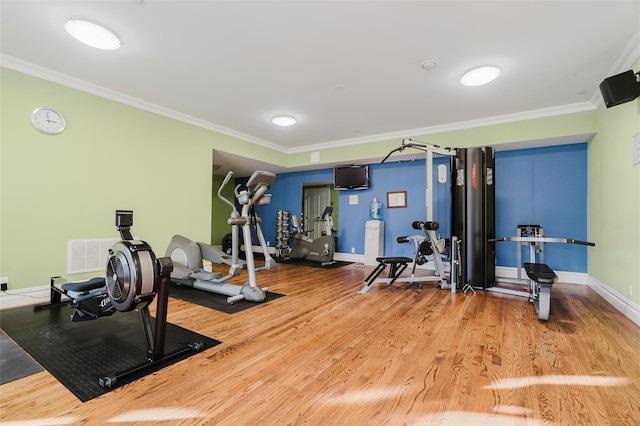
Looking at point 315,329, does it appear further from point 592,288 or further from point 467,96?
point 592,288

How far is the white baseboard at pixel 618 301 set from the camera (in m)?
2.60

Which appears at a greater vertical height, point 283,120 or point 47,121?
point 283,120

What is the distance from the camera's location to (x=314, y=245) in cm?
606

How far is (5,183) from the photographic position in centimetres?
288

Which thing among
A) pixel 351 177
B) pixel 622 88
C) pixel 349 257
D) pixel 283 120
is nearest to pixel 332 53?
pixel 283 120

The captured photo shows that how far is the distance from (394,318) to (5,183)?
4.14 meters

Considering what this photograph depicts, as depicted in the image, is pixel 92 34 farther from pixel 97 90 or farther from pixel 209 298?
pixel 209 298

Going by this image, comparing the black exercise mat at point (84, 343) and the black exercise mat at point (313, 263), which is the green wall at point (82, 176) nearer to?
the black exercise mat at point (84, 343)

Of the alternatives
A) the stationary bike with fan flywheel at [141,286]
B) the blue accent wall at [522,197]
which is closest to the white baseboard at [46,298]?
the blue accent wall at [522,197]

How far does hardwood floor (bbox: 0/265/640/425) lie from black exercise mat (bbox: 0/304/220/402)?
3.3 inches

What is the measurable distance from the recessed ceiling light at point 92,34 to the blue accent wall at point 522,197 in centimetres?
473

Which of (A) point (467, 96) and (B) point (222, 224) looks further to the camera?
(B) point (222, 224)

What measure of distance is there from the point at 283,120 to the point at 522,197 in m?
4.10

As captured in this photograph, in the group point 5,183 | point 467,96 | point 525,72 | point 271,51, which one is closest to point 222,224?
point 5,183
